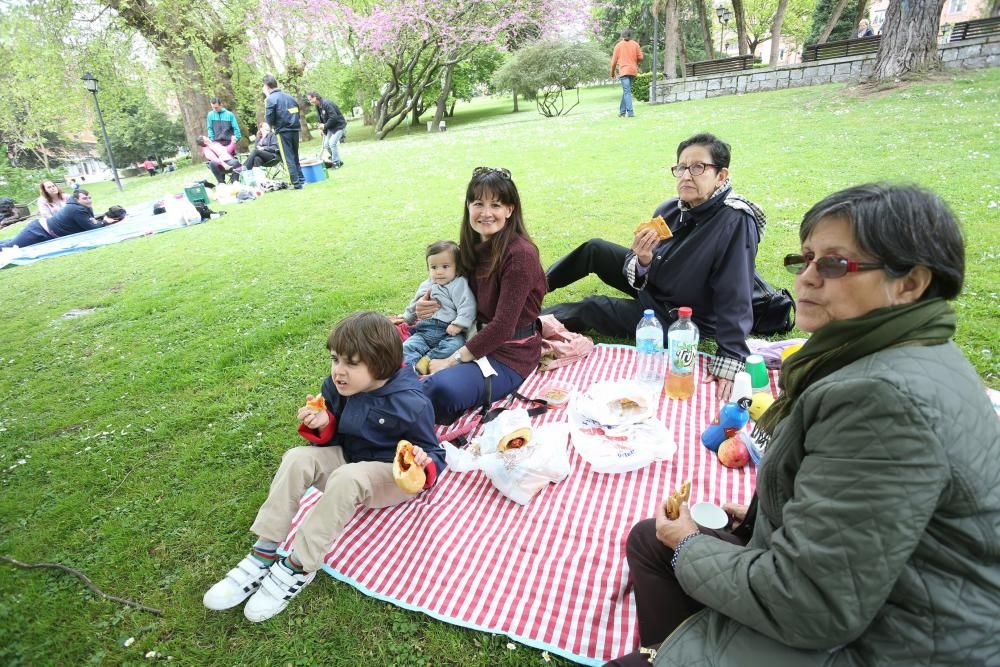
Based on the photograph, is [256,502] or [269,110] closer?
[256,502]

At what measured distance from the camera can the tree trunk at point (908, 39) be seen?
12180 mm

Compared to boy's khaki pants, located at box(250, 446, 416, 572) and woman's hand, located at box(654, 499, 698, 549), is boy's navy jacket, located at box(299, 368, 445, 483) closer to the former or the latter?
boy's khaki pants, located at box(250, 446, 416, 572)

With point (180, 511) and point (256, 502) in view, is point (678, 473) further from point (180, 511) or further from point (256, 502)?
point (180, 511)

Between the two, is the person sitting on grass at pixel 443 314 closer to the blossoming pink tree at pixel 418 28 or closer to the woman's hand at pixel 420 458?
the woman's hand at pixel 420 458

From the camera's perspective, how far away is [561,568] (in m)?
2.54

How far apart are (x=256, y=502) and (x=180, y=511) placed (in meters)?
0.47

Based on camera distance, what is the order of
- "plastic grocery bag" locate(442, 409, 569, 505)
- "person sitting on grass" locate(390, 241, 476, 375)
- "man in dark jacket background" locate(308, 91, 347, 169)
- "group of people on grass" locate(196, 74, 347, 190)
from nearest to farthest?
"plastic grocery bag" locate(442, 409, 569, 505)
"person sitting on grass" locate(390, 241, 476, 375)
"group of people on grass" locate(196, 74, 347, 190)
"man in dark jacket background" locate(308, 91, 347, 169)

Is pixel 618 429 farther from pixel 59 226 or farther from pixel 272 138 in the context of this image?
pixel 272 138

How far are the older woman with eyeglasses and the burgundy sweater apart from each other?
2.28 metres

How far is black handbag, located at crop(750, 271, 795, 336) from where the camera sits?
415 centimetres

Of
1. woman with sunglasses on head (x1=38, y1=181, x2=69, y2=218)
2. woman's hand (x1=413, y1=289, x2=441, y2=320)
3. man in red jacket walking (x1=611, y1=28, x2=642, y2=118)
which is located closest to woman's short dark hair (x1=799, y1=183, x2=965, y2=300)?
woman's hand (x1=413, y1=289, x2=441, y2=320)

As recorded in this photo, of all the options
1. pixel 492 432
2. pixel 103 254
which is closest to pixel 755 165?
pixel 492 432

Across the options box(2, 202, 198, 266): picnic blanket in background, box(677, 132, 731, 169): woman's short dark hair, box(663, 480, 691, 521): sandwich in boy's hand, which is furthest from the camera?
box(2, 202, 198, 266): picnic blanket in background

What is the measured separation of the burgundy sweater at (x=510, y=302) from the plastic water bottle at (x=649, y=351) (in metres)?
0.83
